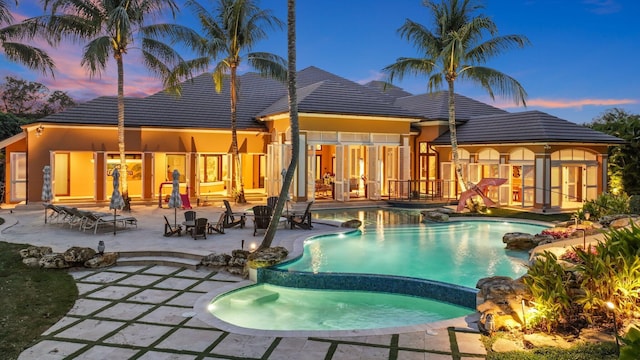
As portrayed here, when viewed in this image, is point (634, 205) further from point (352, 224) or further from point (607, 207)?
point (352, 224)

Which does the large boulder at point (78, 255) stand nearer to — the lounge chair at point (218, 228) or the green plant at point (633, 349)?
the lounge chair at point (218, 228)

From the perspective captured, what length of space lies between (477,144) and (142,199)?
54.9 ft

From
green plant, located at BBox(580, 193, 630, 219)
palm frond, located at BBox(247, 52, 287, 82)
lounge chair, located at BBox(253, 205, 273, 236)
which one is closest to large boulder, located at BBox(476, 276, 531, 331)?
lounge chair, located at BBox(253, 205, 273, 236)

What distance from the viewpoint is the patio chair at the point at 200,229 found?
12789 mm

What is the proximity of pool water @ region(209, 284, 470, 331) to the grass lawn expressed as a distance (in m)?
2.49

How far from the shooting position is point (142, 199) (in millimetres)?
22703

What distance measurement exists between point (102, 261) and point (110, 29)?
10914mm

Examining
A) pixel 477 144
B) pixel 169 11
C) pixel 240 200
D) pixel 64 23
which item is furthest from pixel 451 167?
pixel 64 23

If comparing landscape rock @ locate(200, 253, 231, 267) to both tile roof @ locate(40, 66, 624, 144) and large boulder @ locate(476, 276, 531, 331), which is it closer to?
large boulder @ locate(476, 276, 531, 331)

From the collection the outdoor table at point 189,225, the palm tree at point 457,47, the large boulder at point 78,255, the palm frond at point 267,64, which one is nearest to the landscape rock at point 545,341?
the large boulder at point 78,255

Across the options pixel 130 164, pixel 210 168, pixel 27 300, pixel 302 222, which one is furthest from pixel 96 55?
pixel 27 300

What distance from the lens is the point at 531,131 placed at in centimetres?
2056

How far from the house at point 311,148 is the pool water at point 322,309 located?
11889 mm

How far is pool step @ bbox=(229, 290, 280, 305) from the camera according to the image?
8.38 m
